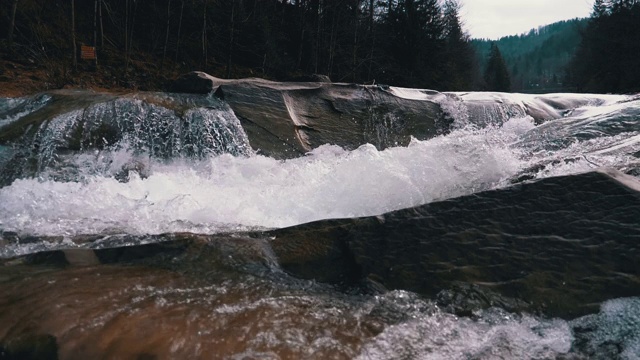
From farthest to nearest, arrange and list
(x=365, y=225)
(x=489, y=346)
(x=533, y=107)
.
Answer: (x=533, y=107)
(x=365, y=225)
(x=489, y=346)

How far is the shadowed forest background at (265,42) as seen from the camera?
13.8 m

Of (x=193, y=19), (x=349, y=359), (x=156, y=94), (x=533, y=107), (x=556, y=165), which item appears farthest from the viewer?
(x=193, y=19)

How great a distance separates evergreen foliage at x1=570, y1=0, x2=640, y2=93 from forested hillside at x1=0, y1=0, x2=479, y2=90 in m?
7.46

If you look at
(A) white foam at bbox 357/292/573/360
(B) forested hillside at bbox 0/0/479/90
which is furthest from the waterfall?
(A) white foam at bbox 357/292/573/360

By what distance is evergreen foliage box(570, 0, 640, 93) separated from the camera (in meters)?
25.0

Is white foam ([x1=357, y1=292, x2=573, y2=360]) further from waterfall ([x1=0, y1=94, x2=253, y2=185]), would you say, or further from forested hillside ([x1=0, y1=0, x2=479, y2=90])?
forested hillside ([x1=0, y1=0, x2=479, y2=90])

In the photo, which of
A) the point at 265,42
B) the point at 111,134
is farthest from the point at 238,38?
the point at 111,134

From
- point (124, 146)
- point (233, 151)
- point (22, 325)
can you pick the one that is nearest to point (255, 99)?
point (233, 151)

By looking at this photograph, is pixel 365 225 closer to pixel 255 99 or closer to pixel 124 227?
pixel 124 227

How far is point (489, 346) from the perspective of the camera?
2.53m

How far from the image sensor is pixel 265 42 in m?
18.9

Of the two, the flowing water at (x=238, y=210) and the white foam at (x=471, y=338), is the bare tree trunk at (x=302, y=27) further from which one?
the white foam at (x=471, y=338)

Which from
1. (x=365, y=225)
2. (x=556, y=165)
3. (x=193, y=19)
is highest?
(x=193, y=19)

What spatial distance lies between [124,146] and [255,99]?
2.24 meters
